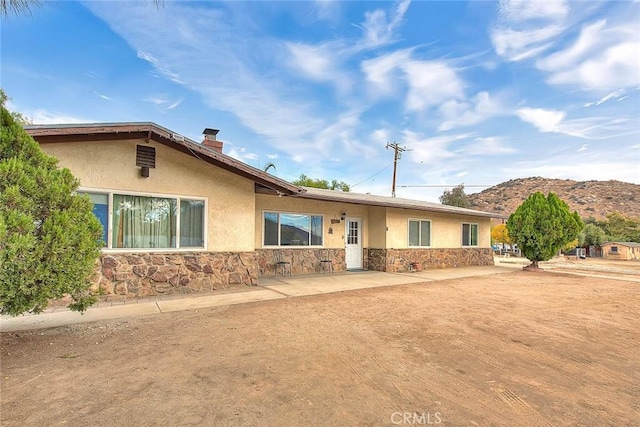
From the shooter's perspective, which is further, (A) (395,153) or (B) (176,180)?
(A) (395,153)

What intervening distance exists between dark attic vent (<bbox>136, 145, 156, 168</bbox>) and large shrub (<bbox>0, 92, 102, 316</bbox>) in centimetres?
301

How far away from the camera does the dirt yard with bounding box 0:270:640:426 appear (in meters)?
2.54

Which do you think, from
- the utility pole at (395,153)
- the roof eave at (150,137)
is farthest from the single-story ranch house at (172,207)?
the utility pole at (395,153)

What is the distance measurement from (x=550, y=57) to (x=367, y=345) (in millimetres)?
13042

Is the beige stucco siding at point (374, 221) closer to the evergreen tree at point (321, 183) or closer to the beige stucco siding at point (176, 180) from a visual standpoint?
the beige stucco siding at point (176, 180)

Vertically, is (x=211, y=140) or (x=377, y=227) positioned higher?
(x=211, y=140)

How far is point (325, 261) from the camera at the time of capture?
1172cm

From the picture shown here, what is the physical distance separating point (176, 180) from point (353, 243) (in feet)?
24.1

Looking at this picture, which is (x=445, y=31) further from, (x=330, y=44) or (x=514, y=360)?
(x=514, y=360)

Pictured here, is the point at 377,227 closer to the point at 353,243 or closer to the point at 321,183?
the point at 353,243

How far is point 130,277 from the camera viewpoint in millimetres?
6965

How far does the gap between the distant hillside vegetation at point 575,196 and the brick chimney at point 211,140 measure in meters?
41.0

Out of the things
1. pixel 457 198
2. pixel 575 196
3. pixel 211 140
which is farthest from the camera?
pixel 575 196

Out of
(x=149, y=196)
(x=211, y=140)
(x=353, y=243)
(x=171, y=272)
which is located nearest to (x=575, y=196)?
(x=353, y=243)
